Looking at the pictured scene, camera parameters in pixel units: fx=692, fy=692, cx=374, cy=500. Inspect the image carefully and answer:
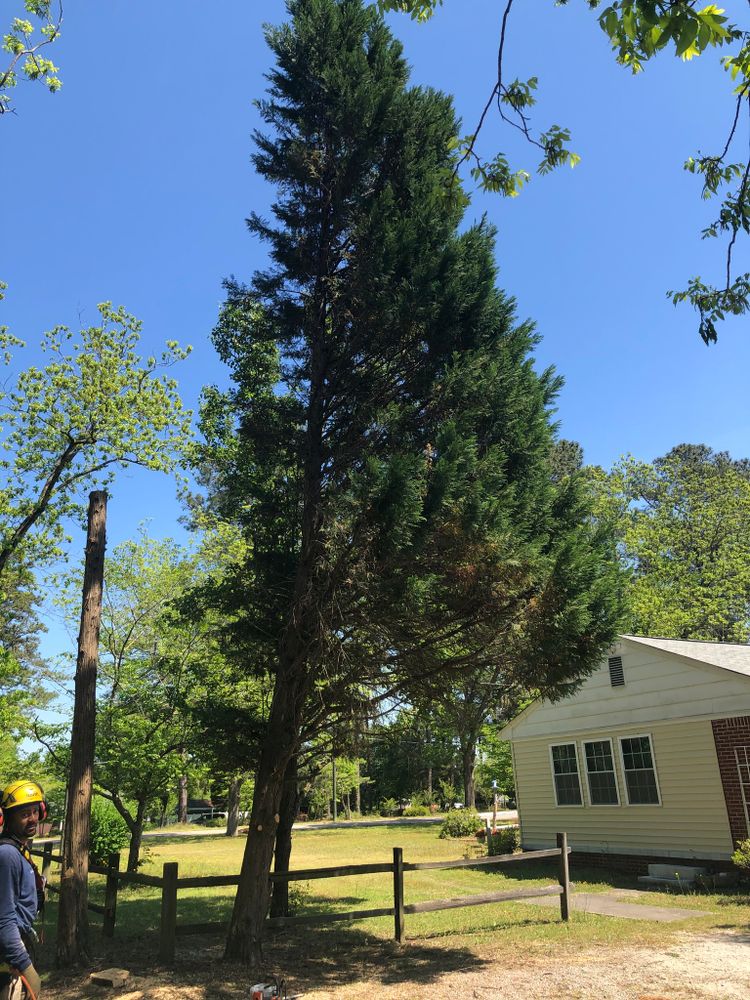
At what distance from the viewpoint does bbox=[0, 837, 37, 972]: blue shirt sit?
397 centimetres

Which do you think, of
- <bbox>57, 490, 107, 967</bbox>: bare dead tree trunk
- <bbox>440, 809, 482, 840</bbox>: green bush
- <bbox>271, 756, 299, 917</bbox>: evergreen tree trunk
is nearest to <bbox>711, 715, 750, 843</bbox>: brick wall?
<bbox>271, 756, 299, 917</bbox>: evergreen tree trunk

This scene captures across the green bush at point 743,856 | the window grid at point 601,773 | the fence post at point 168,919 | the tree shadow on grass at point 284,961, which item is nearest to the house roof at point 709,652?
the window grid at point 601,773

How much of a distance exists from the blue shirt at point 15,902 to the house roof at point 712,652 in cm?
1266

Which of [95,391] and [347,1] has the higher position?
[347,1]

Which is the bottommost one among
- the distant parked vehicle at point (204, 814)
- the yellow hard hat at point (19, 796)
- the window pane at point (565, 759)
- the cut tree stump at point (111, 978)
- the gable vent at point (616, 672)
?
the distant parked vehicle at point (204, 814)

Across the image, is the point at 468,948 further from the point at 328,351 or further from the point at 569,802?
the point at 569,802

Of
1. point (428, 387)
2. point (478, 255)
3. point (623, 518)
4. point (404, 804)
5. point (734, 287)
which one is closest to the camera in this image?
point (734, 287)

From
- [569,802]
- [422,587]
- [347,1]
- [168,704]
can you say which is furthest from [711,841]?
[347,1]

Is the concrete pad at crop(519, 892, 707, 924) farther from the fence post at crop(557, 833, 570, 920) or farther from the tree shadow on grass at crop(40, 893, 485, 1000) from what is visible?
the tree shadow on grass at crop(40, 893, 485, 1000)

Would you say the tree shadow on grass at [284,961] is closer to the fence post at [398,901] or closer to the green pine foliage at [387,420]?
the fence post at [398,901]

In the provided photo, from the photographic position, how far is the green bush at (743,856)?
11.4 meters

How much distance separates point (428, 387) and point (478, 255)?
1885 millimetres

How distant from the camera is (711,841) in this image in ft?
43.5

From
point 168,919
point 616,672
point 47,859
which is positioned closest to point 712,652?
point 616,672
